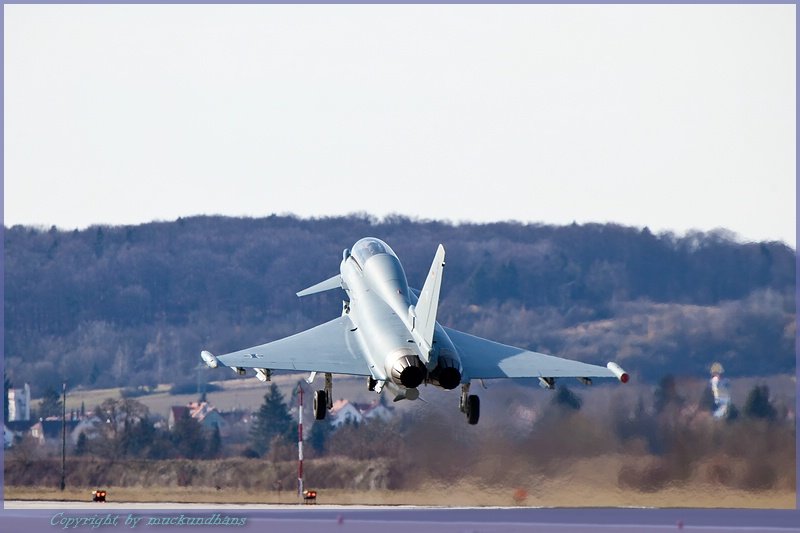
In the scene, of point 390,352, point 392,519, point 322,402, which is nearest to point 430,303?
point 390,352

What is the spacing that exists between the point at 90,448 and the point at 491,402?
13911 mm

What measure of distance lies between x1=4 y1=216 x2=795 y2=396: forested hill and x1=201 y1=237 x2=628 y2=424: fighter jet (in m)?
10.8

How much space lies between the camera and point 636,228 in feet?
199

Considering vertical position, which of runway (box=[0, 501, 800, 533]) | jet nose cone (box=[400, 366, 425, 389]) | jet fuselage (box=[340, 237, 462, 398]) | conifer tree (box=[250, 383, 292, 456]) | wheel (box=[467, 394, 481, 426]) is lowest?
runway (box=[0, 501, 800, 533])

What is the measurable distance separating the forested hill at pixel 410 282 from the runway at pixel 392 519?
9.42 meters

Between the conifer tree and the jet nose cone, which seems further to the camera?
the conifer tree

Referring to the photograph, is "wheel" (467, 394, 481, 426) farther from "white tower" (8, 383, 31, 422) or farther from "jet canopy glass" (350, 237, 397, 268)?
"white tower" (8, 383, 31, 422)

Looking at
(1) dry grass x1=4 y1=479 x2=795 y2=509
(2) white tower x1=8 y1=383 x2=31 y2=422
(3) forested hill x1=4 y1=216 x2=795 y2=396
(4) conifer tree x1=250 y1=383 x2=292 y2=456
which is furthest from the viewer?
(2) white tower x1=8 y1=383 x2=31 y2=422


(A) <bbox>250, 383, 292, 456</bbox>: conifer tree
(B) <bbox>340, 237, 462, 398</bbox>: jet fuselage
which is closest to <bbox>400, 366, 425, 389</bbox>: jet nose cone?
(B) <bbox>340, 237, 462, 398</bbox>: jet fuselage

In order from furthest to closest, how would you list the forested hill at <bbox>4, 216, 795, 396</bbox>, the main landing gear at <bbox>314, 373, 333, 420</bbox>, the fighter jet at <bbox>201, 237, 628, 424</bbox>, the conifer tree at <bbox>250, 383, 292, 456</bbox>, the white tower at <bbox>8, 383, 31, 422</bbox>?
the white tower at <bbox>8, 383, 31, 422</bbox> → the forested hill at <bbox>4, 216, 795, 396</bbox> → the conifer tree at <bbox>250, 383, 292, 456</bbox> → the main landing gear at <bbox>314, 373, 333, 420</bbox> → the fighter jet at <bbox>201, 237, 628, 424</bbox>

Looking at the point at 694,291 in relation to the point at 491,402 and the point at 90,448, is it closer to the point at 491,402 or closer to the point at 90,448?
the point at 491,402

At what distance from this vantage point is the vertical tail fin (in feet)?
114

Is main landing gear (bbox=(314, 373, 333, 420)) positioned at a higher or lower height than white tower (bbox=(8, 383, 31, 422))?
higher

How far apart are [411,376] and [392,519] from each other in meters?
6.64
